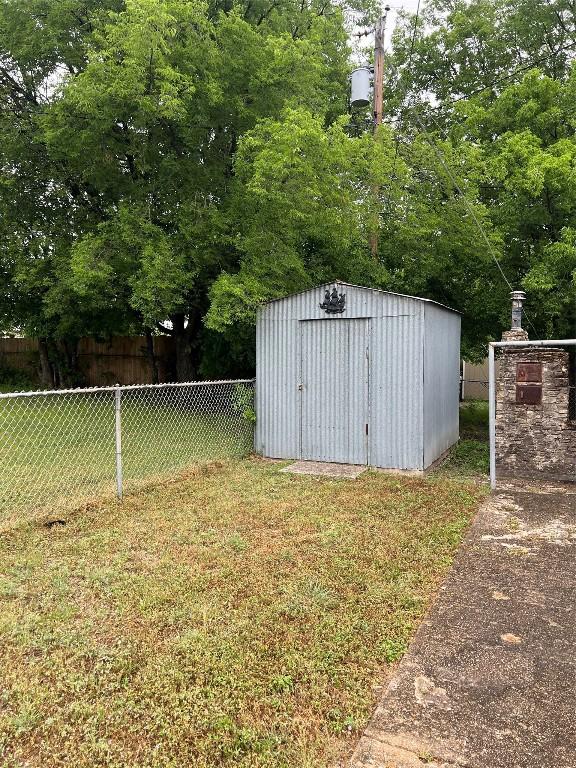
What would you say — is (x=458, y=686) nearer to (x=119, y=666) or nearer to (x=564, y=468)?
(x=119, y=666)

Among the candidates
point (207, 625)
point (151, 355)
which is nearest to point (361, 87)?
point (151, 355)

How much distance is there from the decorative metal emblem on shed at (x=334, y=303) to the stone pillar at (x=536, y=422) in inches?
83.6

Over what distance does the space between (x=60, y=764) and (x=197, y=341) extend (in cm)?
1109

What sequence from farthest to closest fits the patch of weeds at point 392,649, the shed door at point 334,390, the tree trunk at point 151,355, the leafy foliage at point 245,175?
the tree trunk at point 151,355, the leafy foliage at point 245,175, the shed door at point 334,390, the patch of weeds at point 392,649

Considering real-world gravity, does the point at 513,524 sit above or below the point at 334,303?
below

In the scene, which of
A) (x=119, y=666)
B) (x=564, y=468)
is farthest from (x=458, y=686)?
(x=564, y=468)

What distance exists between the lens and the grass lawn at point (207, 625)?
208cm

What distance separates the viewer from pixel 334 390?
707 centimetres

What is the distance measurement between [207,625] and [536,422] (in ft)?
16.5

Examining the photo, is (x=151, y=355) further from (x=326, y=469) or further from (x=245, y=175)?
(x=326, y=469)

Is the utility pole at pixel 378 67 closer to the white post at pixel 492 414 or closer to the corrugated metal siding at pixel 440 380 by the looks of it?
the corrugated metal siding at pixel 440 380

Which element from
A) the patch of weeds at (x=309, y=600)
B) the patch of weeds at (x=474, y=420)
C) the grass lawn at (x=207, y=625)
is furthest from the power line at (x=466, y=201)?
the patch of weeds at (x=309, y=600)

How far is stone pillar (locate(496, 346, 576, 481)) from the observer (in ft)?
20.7

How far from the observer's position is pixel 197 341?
12688 mm
